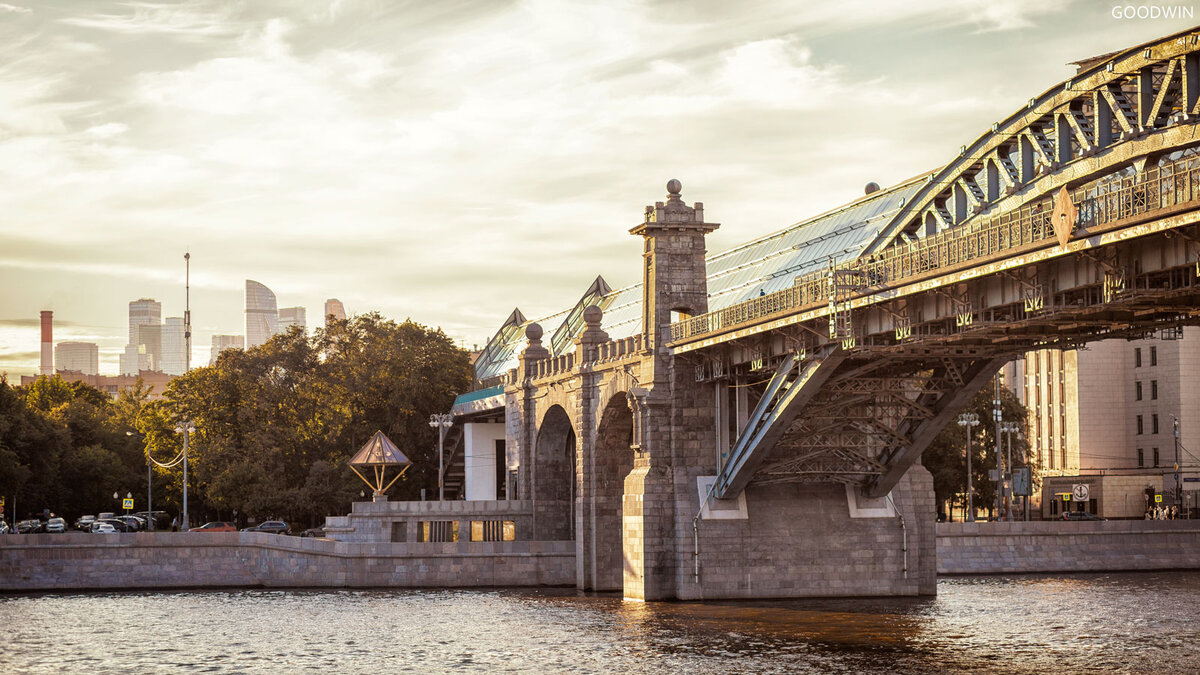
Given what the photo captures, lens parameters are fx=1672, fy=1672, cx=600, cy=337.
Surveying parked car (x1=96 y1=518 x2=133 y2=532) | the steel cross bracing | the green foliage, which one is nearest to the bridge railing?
the steel cross bracing

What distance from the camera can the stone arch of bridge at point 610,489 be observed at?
202ft

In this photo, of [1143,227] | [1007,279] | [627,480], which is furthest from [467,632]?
[1143,227]

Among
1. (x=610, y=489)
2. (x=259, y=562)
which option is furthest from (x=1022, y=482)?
(x=259, y=562)

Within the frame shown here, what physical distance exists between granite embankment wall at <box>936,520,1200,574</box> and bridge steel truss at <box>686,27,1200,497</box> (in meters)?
15.9

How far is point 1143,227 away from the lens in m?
30.2

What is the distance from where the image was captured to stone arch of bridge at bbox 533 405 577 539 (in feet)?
233

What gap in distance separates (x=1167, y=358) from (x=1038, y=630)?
5663 centimetres

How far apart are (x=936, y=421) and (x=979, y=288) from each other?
12.8m

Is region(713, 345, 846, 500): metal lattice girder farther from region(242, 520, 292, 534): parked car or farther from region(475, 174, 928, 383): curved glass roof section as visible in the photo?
region(242, 520, 292, 534): parked car

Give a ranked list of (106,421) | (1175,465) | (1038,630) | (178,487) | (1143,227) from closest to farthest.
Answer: (1143,227) < (1038,630) < (1175,465) < (178,487) < (106,421)

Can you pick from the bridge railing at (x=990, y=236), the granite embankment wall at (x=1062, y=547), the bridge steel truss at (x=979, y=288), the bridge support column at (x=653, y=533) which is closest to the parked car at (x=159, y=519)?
the granite embankment wall at (x=1062, y=547)

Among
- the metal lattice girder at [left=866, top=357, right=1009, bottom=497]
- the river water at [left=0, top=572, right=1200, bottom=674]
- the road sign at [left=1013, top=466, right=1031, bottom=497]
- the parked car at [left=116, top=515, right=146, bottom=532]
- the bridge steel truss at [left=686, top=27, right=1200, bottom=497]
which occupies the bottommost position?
the river water at [left=0, top=572, right=1200, bottom=674]

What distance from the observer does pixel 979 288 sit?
38219 millimetres

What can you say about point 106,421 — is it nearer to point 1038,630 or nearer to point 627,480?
point 627,480
